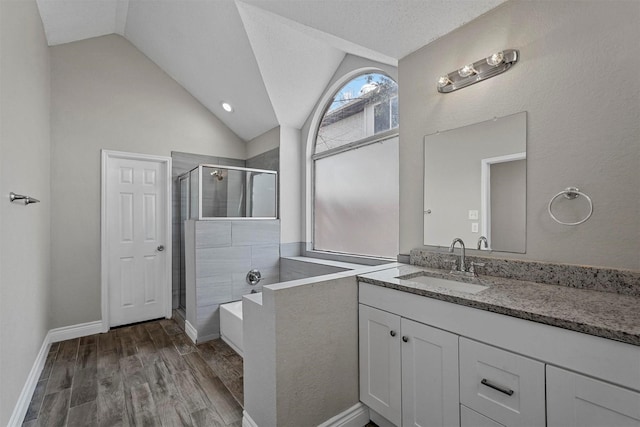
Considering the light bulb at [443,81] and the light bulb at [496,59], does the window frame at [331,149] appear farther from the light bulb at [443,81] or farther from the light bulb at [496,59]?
the light bulb at [496,59]

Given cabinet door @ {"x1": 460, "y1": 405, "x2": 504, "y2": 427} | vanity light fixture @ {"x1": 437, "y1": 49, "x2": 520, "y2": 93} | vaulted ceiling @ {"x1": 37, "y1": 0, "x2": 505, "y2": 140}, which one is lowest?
cabinet door @ {"x1": 460, "y1": 405, "x2": 504, "y2": 427}

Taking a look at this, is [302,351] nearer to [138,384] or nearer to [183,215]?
[138,384]

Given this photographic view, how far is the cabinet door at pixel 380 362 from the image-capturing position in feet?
5.28

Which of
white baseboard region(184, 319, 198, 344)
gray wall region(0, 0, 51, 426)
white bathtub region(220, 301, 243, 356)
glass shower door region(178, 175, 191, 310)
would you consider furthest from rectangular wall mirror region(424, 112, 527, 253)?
glass shower door region(178, 175, 191, 310)

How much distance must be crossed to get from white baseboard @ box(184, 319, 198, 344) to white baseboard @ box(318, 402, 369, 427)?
1.85 m

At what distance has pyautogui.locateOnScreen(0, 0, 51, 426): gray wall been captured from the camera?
64.0 inches

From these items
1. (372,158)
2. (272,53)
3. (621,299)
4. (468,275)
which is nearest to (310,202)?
(372,158)

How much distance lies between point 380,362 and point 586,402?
0.91 metres

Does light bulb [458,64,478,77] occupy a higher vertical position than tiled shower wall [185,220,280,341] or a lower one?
higher

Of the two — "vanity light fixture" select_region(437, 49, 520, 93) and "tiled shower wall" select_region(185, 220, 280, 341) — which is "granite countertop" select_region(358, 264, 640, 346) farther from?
"tiled shower wall" select_region(185, 220, 280, 341)

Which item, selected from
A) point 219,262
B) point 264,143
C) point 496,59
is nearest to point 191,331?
point 219,262

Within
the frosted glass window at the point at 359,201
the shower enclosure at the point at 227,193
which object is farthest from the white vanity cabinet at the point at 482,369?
the shower enclosure at the point at 227,193

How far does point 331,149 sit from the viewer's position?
3.45m

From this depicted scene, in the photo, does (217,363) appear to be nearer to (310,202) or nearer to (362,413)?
(362,413)
